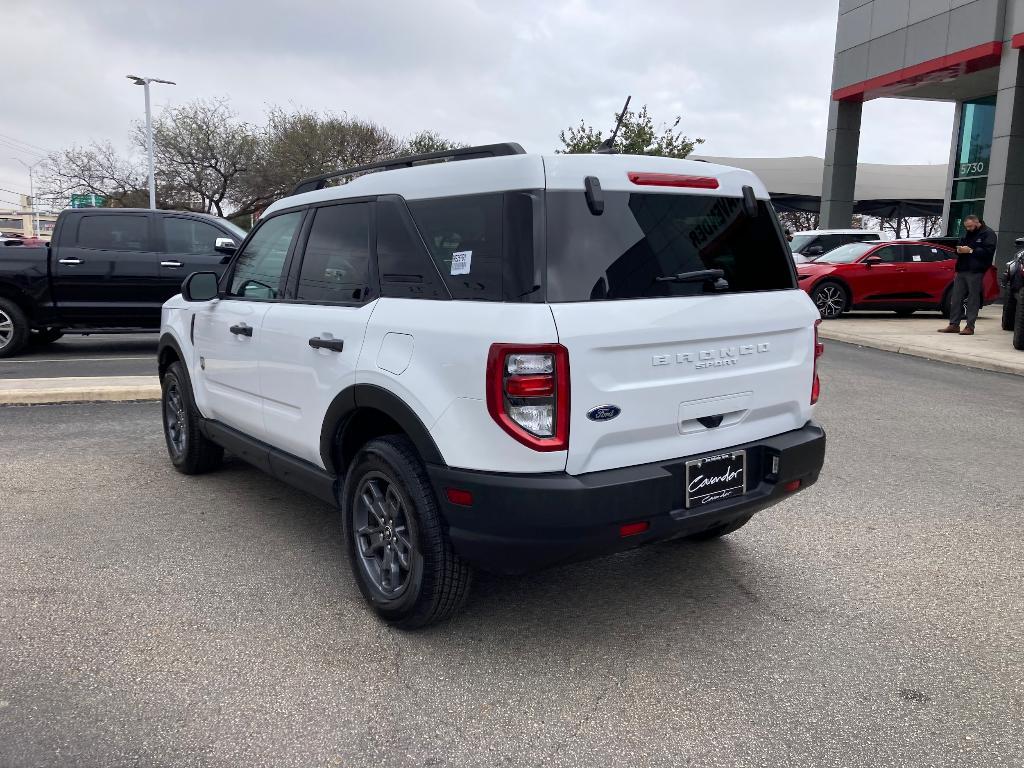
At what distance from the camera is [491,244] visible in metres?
2.92

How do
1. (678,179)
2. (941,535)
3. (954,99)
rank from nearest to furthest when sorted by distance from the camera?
(678,179) → (941,535) → (954,99)

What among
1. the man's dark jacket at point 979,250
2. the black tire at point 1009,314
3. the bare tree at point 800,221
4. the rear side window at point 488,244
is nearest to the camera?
the rear side window at point 488,244

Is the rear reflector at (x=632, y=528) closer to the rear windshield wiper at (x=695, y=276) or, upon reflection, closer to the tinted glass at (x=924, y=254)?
the rear windshield wiper at (x=695, y=276)

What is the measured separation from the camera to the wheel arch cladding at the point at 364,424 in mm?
2992

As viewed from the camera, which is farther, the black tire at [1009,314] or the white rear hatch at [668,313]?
the black tire at [1009,314]

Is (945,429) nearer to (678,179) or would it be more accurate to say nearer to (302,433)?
(678,179)

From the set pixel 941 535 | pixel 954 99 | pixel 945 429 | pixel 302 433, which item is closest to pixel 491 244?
pixel 302 433

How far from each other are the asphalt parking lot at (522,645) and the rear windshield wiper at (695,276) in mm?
1408

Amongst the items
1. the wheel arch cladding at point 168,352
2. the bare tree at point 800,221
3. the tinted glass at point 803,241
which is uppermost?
the bare tree at point 800,221

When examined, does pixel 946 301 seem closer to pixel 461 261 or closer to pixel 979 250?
pixel 979 250

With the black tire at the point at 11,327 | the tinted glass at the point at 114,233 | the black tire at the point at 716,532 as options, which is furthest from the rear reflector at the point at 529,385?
the black tire at the point at 11,327

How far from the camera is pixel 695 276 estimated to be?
3184mm

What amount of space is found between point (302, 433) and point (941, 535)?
133 inches

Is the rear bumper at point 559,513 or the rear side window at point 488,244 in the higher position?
the rear side window at point 488,244
